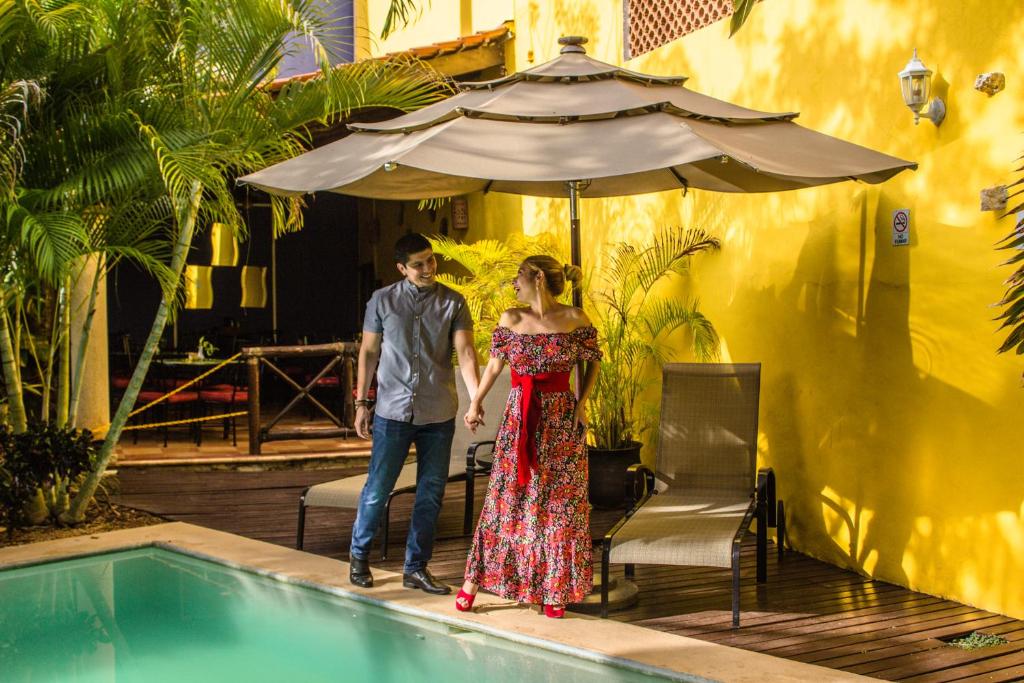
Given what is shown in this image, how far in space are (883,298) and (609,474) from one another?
2653 mm

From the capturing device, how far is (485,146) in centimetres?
476

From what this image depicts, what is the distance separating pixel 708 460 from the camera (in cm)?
646

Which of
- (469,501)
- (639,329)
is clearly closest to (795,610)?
(469,501)

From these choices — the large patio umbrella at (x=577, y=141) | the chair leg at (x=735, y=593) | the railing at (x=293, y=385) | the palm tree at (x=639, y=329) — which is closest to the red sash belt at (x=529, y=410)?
the large patio umbrella at (x=577, y=141)

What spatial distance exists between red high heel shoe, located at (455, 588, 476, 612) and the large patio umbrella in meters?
1.71

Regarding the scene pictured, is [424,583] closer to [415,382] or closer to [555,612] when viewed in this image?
[555,612]

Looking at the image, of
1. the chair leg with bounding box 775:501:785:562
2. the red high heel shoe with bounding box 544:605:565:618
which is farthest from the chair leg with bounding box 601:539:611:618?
the chair leg with bounding box 775:501:785:562

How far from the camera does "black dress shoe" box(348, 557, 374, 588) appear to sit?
225 inches

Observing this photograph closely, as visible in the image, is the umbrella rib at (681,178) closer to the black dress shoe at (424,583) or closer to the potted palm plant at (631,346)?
the potted palm plant at (631,346)

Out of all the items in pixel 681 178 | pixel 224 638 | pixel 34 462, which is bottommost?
pixel 224 638

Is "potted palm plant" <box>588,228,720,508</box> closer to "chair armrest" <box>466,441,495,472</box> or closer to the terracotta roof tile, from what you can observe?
"chair armrest" <box>466,441,495,472</box>

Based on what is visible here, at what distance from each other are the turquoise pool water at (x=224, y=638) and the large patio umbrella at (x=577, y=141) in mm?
1978

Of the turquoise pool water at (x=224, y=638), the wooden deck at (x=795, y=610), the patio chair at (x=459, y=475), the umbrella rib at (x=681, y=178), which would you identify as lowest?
the turquoise pool water at (x=224, y=638)

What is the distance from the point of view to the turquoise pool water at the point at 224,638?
4.64 m
